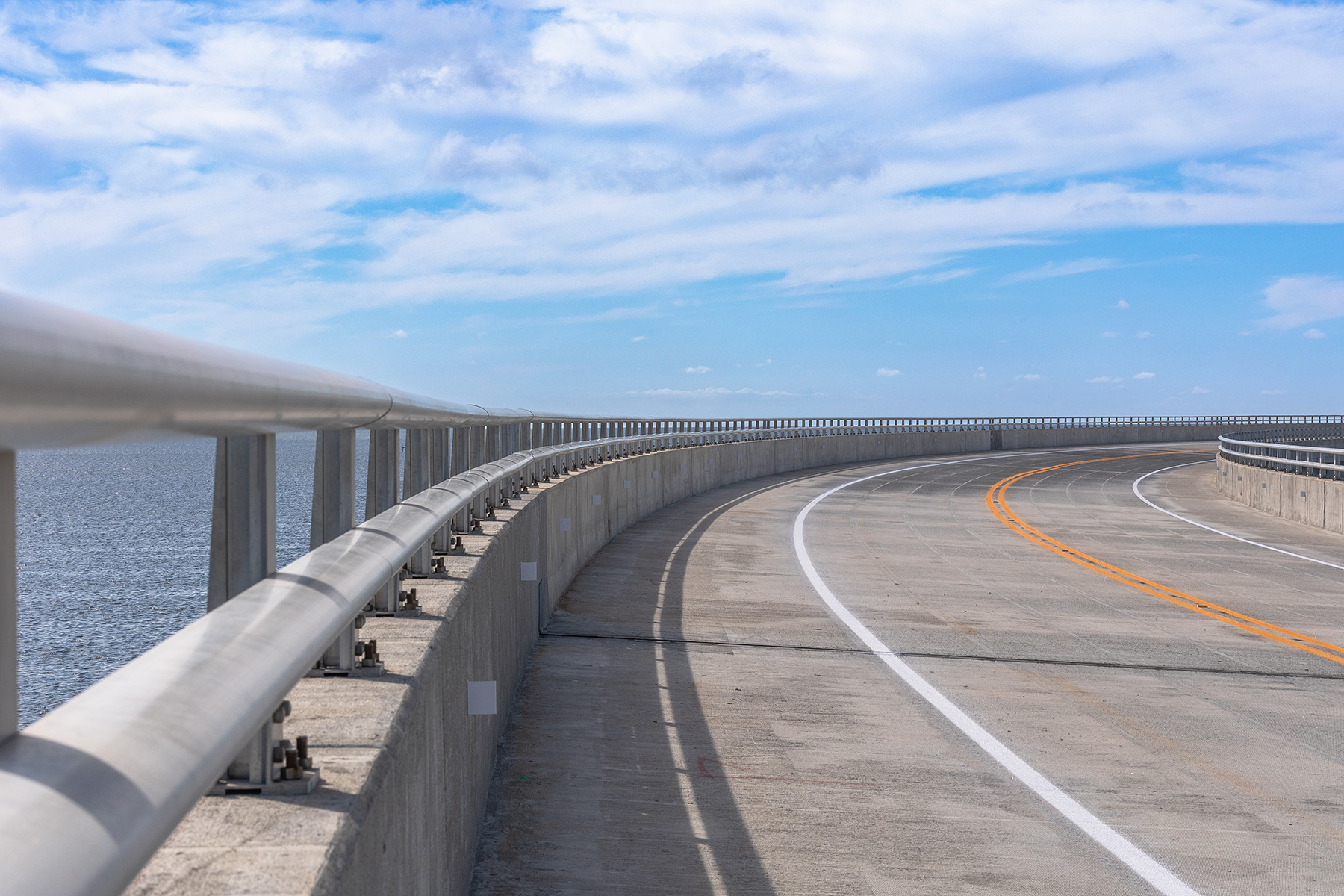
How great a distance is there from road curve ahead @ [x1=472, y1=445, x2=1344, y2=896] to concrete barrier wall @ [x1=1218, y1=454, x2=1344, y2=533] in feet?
33.4

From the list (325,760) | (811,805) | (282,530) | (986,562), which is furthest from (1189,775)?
(282,530)

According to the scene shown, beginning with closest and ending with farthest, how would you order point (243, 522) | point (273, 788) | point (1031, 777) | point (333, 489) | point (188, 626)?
1. point (188, 626)
2. point (273, 788)
3. point (243, 522)
4. point (333, 489)
5. point (1031, 777)

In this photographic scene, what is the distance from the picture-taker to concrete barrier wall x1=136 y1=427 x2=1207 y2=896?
8.27ft

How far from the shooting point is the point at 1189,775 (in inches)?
299

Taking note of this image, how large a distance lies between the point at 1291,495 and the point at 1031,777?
84.3ft

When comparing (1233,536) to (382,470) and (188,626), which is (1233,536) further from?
(188,626)

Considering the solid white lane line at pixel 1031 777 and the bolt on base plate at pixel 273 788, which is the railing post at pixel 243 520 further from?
the solid white lane line at pixel 1031 777

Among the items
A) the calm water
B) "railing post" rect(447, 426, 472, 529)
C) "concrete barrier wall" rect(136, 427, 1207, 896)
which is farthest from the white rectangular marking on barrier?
"railing post" rect(447, 426, 472, 529)

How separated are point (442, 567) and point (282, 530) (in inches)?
1850

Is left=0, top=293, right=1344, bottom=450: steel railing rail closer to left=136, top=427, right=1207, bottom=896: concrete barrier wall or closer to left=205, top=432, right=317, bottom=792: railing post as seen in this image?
left=205, top=432, right=317, bottom=792: railing post

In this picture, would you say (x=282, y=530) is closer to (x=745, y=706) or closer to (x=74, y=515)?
(x=74, y=515)

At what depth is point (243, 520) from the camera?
125 inches

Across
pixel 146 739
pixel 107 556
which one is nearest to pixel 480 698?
pixel 146 739

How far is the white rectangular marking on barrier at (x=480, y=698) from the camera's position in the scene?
18.2 feet
